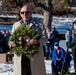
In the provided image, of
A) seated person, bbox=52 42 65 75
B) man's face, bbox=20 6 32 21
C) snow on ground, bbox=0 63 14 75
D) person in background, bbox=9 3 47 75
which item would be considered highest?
man's face, bbox=20 6 32 21

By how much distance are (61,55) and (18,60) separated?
4755mm

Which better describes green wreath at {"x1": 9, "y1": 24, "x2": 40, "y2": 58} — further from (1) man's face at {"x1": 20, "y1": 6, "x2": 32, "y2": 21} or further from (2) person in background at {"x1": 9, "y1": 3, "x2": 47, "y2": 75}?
(1) man's face at {"x1": 20, "y1": 6, "x2": 32, "y2": 21}

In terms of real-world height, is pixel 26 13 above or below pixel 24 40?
above

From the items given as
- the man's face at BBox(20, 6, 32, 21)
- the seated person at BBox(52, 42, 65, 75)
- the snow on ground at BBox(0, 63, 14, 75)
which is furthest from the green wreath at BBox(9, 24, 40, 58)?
the snow on ground at BBox(0, 63, 14, 75)

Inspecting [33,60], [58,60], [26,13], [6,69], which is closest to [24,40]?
[33,60]

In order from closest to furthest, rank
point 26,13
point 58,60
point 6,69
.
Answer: point 26,13 < point 58,60 < point 6,69

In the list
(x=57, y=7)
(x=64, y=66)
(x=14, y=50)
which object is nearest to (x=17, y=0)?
(x=57, y=7)

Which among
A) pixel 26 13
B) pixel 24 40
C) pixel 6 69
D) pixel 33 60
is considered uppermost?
pixel 26 13

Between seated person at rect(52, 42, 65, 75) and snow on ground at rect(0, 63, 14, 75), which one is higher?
seated person at rect(52, 42, 65, 75)

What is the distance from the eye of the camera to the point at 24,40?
223 inches

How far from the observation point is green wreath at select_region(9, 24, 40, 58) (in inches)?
220

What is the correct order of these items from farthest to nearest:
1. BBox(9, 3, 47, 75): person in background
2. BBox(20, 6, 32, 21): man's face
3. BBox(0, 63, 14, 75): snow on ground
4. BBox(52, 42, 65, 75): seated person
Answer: BBox(0, 63, 14, 75): snow on ground, BBox(52, 42, 65, 75): seated person, BBox(9, 3, 47, 75): person in background, BBox(20, 6, 32, 21): man's face

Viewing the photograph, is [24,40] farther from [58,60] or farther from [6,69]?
[6,69]

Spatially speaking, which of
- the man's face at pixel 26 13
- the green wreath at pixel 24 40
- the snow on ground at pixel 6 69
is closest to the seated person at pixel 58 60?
the snow on ground at pixel 6 69
